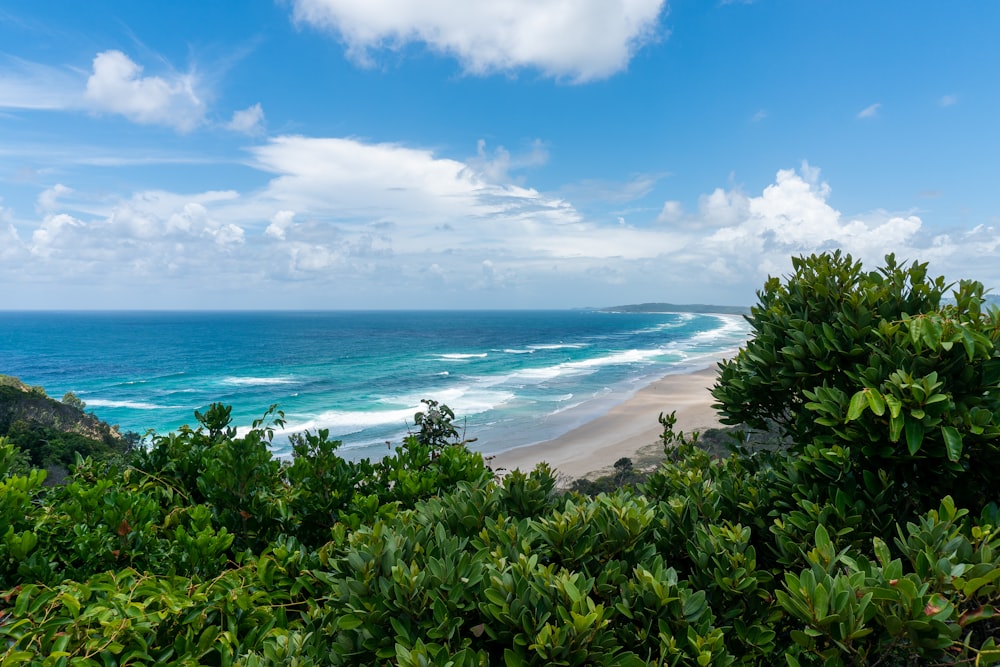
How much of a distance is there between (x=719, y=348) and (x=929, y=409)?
218ft

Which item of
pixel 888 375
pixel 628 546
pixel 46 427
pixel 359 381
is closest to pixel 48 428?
pixel 46 427

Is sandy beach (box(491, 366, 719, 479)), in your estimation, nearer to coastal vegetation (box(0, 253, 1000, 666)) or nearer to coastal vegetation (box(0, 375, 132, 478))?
coastal vegetation (box(0, 253, 1000, 666))

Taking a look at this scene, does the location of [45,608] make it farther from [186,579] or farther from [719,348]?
[719,348]

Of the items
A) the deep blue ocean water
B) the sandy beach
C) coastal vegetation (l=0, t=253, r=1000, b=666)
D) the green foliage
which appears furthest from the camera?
the deep blue ocean water

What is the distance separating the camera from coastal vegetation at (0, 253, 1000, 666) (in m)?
1.78

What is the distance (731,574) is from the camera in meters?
2.25

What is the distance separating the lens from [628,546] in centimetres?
229

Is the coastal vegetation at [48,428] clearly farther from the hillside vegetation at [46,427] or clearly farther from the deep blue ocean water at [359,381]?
the deep blue ocean water at [359,381]

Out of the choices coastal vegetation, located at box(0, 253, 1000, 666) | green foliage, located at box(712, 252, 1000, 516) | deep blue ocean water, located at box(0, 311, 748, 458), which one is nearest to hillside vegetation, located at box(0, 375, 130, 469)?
deep blue ocean water, located at box(0, 311, 748, 458)

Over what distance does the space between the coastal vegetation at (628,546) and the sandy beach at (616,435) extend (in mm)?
12445

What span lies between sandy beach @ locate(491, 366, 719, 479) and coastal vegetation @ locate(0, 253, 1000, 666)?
40.8 feet

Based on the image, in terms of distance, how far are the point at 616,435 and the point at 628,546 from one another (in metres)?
22.4

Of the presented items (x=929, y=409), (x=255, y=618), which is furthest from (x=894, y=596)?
(x=255, y=618)

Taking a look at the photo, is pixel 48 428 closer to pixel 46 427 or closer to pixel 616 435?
pixel 46 427
